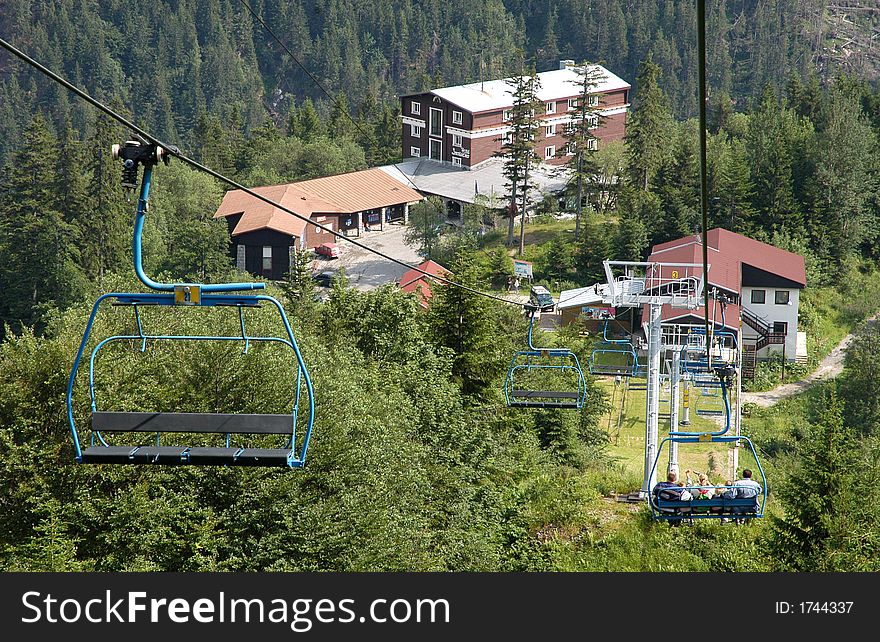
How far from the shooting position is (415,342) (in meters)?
33.2

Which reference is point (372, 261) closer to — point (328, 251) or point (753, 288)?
point (328, 251)

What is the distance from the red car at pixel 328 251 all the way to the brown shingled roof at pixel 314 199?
→ 1.59 meters

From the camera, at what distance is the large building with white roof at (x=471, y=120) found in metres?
75.2

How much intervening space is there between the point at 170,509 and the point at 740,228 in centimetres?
4202

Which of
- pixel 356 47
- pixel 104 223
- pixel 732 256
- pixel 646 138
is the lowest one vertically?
pixel 732 256

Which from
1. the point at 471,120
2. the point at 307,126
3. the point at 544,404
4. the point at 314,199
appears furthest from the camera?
the point at 307,126

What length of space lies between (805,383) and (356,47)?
4130 inches

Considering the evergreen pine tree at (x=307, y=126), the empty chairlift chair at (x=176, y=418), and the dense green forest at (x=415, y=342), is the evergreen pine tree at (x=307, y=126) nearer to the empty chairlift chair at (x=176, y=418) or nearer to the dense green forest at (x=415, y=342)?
the dense green forest at (x=415, y=342)

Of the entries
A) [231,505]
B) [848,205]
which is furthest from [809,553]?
[848,205]

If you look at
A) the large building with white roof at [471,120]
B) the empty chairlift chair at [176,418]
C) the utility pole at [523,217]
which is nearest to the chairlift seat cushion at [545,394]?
the empty chairlift chair at [176,418]

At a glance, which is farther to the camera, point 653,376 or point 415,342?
point 415,342

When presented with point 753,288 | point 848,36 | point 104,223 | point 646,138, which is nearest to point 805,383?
point 753,288

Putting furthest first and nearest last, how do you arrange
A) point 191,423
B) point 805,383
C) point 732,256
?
point 732,256, point 805,383, point 191,423

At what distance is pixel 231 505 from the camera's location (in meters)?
22.4
